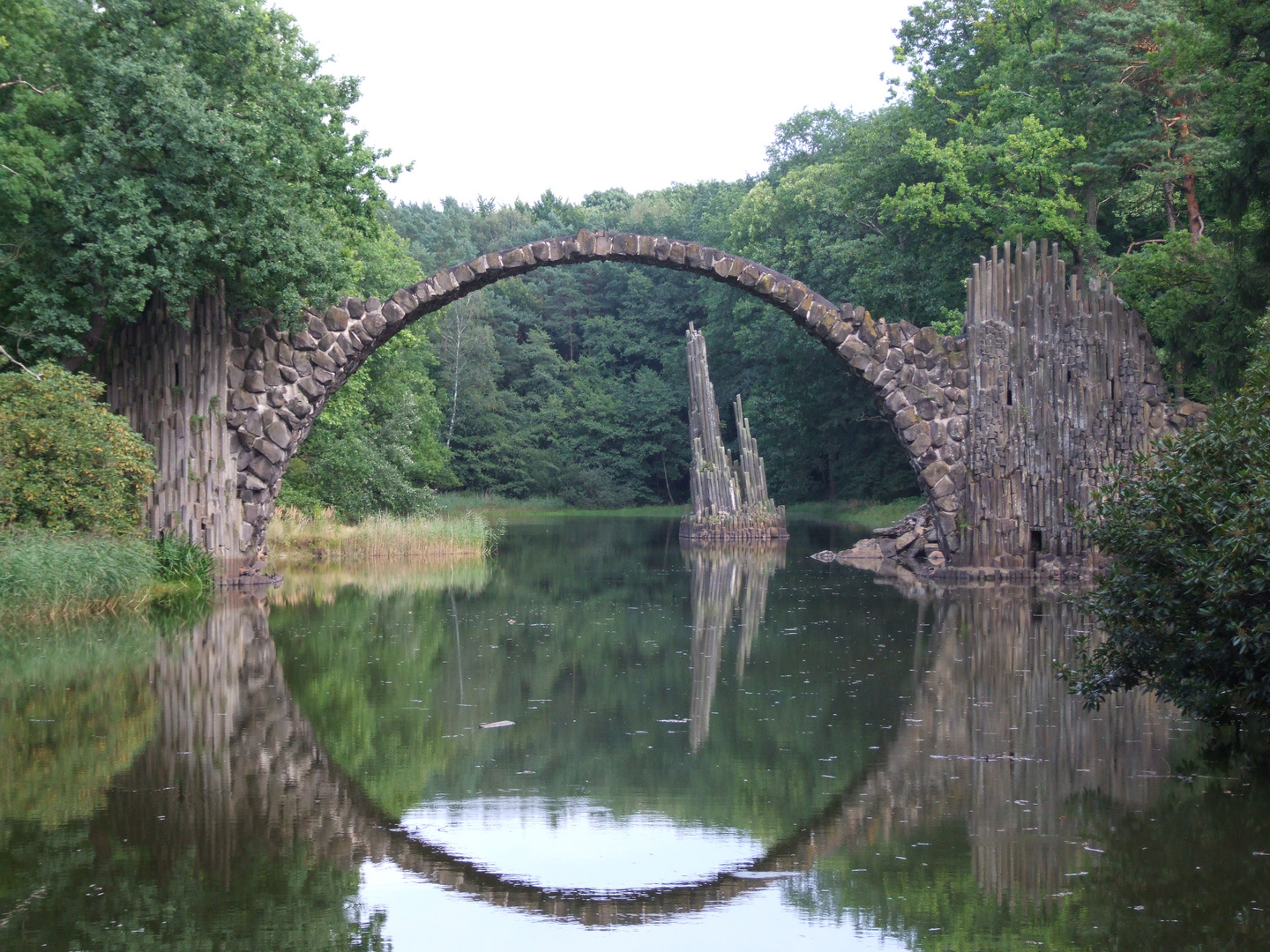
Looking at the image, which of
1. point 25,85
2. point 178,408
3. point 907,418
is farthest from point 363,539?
point 25,85

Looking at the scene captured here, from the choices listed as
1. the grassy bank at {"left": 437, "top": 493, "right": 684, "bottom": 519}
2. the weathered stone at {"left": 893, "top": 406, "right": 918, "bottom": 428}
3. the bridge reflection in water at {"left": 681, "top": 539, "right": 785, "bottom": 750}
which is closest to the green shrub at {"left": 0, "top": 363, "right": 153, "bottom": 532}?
the bridge reflection in water at {"left": 681, "top": 539, "right": 785, "bottom": 750}

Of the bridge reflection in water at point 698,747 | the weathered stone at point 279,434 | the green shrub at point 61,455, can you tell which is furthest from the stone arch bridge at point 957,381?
the bridge reflection in water at point 698,747

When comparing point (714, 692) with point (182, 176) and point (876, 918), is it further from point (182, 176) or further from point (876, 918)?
point (182, 176)

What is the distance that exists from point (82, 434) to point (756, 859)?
11.5m

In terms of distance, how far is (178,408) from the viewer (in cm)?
1673

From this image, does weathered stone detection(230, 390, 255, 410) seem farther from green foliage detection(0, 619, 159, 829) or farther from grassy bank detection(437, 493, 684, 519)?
grassy bank detection(437, 493, 684, 519)

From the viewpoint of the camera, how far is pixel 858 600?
16047 mm

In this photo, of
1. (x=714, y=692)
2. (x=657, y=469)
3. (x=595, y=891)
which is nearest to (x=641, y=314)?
(x=657, y=469)

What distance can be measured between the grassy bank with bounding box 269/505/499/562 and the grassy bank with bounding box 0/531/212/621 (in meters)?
8.30

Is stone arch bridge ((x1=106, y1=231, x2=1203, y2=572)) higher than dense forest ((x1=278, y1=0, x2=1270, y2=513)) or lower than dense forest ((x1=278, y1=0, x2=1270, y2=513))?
lower

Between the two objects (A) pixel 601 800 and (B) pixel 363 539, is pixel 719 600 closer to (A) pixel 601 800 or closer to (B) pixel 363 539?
(B) pixel 363 539

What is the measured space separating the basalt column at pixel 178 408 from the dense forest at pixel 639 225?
1.62ft

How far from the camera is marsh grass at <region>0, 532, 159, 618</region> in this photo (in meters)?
12.6

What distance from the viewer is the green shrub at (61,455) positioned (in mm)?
13969
